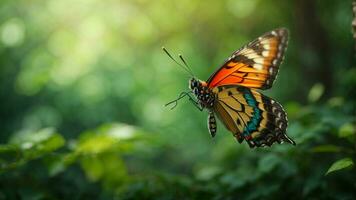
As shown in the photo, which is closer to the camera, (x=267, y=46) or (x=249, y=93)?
(x=267, y=46)

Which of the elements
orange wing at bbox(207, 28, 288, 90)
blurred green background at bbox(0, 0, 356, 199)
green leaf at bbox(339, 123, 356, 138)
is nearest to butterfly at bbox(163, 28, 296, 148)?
orange wing at bbox(207, 28, 288, 90)

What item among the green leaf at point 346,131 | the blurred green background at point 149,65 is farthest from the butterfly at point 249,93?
the blurred green background at point 149,65

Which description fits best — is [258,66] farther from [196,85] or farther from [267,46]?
[196,85]

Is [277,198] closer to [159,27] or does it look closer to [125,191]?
[125,191]

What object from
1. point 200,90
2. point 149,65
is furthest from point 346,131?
point 149,65

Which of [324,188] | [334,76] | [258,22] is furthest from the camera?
[258,22]

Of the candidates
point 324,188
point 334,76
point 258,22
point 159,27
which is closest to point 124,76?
point 159,27
